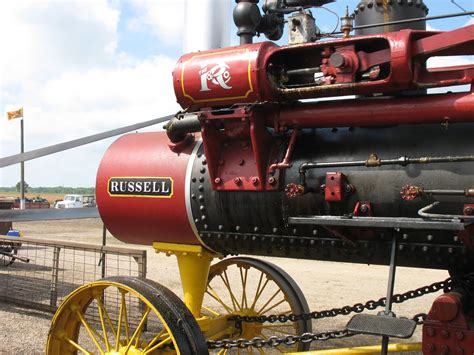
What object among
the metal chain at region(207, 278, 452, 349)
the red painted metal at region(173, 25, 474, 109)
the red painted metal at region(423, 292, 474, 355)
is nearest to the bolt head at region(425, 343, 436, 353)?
the red painted metal at region(423, 292, 474, 355)

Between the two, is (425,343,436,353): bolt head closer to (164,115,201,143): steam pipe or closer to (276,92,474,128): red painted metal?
(276,92,474,128): red painted metal

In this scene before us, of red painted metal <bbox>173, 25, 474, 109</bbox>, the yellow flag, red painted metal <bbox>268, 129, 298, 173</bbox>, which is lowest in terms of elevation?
red painted metal <bbox>268, 129, 298, 173</bbox>

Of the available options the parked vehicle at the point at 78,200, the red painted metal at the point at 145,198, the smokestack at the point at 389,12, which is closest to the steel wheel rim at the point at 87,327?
the red painted metal at the point at 145,198

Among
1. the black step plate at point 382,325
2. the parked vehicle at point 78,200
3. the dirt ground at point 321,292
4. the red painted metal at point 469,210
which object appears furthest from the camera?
the parked vehicle at point 78,200

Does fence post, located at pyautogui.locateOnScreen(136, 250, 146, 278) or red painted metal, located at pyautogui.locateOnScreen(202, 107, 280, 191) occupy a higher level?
red painted metal, located at pyautogui.locateOnScreen(202, 107, 280, 191)

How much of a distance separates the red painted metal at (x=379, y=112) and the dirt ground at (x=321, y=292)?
2.96 m

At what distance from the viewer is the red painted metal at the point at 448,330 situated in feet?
7.89

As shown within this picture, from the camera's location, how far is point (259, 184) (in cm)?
300

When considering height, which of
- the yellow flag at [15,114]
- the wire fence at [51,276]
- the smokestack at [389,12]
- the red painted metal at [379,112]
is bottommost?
the wire fence at [51,276]

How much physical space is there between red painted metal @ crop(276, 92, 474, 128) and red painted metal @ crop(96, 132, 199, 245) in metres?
0.78

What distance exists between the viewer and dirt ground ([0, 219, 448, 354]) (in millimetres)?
5160

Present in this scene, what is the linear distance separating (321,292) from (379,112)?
544 centimetres

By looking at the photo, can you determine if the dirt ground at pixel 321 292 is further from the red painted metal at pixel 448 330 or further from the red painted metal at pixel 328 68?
the red painted metal at pixel 328 68

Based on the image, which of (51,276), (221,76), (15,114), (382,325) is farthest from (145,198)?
(15,114)
